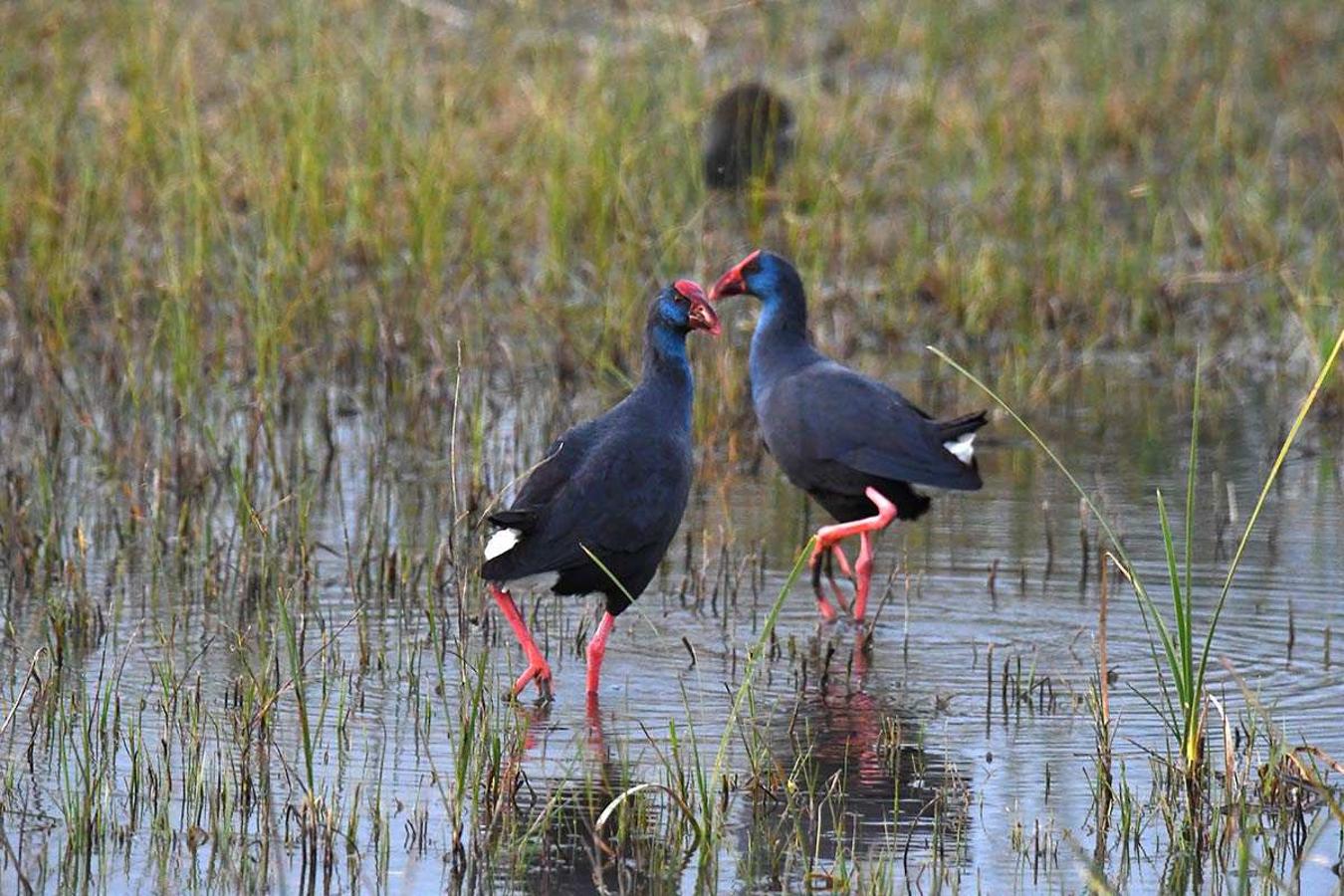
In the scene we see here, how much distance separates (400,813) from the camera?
172 inches

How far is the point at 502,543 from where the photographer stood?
533 centimetres

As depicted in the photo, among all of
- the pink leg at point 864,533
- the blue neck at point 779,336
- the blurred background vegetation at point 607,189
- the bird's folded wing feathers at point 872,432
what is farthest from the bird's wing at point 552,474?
the blurred background vegetation at point 607,189

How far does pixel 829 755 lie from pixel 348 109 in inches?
200

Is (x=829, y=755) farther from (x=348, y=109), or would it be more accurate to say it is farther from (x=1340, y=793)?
(x=348, y=109)

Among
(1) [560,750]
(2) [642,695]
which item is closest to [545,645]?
(2) [642,695]

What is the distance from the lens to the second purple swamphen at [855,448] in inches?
256

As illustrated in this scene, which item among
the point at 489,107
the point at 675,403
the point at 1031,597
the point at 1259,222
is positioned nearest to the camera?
the point at 675,403

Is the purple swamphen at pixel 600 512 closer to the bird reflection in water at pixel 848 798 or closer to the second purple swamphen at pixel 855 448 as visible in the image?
the bird reflection in water at pixel 848 798

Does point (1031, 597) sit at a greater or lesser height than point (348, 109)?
lesser

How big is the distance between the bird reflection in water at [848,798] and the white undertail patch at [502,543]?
0.72 metres

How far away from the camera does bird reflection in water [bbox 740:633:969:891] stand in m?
4.12

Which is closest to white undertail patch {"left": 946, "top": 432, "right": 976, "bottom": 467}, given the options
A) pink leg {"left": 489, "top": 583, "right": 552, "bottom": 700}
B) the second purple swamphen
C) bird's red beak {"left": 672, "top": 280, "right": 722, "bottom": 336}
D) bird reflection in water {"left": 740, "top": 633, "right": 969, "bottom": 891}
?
the second purple swamphen

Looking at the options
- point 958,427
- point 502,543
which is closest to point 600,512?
point 502,543

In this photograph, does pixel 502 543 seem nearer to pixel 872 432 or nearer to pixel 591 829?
pixel 591 829
